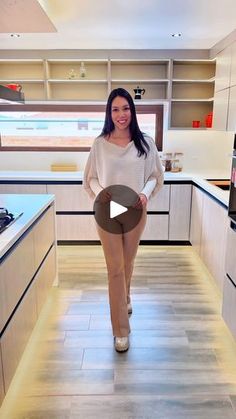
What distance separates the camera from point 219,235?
276 centimetres

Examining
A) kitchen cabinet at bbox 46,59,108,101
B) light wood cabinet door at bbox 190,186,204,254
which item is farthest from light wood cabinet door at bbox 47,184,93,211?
light wood cabinet door at bbox 190,186,204,254

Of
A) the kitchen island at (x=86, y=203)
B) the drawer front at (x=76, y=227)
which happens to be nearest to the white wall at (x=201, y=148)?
the kitchen island at (x=86, y=203)

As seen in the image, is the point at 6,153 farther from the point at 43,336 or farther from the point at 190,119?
the point at 43,336

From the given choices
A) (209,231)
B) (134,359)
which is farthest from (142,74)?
(134,359)

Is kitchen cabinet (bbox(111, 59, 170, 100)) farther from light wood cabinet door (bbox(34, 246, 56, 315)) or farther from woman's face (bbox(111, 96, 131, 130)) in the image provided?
light wood cabinet door (bbox(34, 246, 56, 315))

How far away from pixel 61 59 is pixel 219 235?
265 cm

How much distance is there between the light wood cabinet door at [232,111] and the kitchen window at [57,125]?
4.01 ft

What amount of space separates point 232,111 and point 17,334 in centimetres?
263

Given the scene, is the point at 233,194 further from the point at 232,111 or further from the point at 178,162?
the point at 178,162

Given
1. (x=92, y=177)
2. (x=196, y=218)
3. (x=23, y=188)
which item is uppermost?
(x=92, y=177)

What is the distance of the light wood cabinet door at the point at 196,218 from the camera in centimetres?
347

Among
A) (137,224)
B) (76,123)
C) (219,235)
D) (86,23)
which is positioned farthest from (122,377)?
(76,123)

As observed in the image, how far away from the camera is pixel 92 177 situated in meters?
2.14

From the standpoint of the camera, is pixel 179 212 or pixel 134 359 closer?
pixel 134 359
